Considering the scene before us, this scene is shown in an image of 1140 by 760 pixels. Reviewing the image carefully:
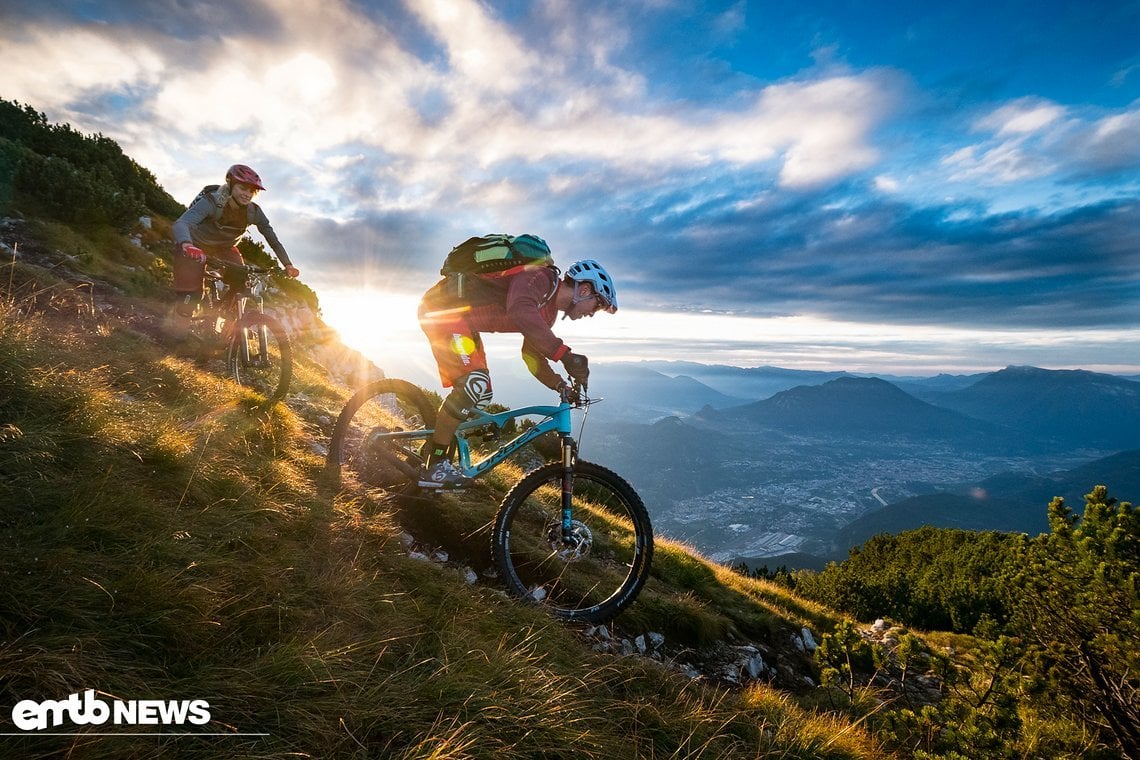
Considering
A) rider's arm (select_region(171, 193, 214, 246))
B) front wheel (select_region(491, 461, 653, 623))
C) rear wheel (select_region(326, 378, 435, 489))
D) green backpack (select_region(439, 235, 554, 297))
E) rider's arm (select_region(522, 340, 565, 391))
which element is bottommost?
front wheel (select_region(491, 461, 653, 623))

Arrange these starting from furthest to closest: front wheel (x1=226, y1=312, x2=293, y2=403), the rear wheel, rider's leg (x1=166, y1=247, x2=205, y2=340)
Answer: front wheel (x1=226, y1=312, x2=293, y2=403)
rider's leg (x1=166, y1=247, x2=205, y2=340)
the rear wheel

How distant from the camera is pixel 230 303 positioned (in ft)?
28.8

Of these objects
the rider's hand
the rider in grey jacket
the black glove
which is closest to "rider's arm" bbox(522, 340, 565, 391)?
the black glove

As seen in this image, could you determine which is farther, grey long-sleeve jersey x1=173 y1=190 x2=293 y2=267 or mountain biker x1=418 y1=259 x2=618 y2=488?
grey long-sleeve jersey x1=173 y1=190 x2=293 y2=267

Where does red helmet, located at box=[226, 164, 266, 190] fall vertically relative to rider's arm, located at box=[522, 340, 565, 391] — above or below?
above

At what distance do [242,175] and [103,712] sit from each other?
880 centimetres

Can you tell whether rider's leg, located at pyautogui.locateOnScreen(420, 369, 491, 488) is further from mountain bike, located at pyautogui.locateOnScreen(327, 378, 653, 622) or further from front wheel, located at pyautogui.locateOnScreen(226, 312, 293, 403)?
front wheel, located at pyautogui.locateOnScreen(226, 312, 293, 403)

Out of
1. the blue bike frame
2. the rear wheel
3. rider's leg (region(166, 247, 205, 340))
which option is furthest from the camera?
rider's leg (region(166, 247, 205, 340))

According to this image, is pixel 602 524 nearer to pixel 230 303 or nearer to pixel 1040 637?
pixel 1040 637

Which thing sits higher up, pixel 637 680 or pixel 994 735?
pixel 637 680

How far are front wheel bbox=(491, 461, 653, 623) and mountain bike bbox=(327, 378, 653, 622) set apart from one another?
0.01m

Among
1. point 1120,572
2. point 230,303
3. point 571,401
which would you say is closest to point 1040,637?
point 1120,572

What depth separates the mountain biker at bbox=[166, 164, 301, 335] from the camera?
8.22 metres

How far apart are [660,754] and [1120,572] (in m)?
8.26
